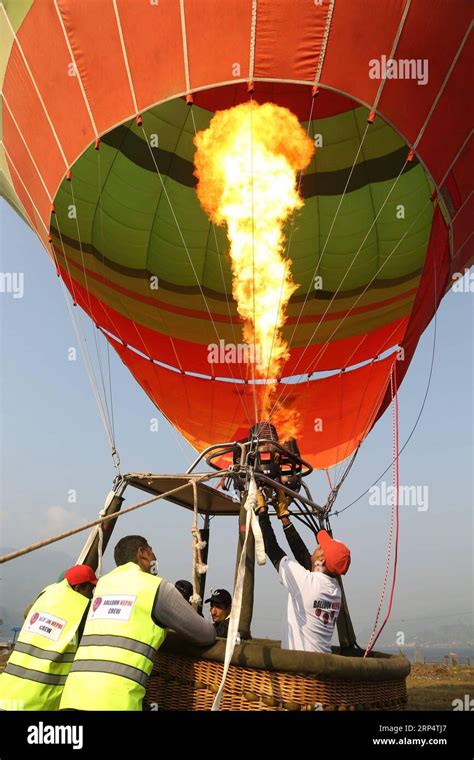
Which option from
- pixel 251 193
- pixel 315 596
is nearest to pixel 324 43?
pixel 251 193

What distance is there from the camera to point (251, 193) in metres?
7.79

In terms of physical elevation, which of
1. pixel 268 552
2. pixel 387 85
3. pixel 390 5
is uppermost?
pixel 390 5

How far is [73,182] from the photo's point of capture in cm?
737

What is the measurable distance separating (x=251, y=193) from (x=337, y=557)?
17.0 feet

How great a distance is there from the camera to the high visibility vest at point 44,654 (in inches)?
132

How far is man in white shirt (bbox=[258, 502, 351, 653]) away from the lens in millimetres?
3764

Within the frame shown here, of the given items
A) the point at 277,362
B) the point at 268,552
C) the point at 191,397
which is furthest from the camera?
the point at 191,397

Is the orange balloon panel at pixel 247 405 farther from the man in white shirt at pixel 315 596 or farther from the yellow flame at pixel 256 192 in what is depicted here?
the man in white shirt at pixel 315 596

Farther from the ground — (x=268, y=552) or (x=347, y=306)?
(x=347, y=306)

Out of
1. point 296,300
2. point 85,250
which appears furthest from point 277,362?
point 85,250

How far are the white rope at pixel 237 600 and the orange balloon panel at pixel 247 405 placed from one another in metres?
5.91

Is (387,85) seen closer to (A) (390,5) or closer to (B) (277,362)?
(A) (390,5)

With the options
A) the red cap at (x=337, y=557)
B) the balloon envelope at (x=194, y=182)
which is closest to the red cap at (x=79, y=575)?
the red cap at (x=337, y=557)
